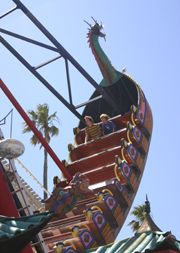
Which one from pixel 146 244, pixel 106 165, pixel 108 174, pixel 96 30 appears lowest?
pixel 146 244

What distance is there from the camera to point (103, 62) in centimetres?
1570

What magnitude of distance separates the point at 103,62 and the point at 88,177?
189 inches

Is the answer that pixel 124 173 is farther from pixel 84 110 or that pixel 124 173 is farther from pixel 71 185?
pixel 84 110

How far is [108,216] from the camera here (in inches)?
407

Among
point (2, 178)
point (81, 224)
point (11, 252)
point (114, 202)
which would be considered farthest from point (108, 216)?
point (11, 252)

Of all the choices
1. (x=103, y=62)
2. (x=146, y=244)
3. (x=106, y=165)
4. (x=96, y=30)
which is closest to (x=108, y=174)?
(x=106, y=165)

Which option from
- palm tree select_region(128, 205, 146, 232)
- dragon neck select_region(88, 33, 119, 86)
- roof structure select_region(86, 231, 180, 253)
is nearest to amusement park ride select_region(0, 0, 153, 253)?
dragon neck select_region(88, 33, 119, 86)

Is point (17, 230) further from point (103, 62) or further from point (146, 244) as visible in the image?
point (103, 62)

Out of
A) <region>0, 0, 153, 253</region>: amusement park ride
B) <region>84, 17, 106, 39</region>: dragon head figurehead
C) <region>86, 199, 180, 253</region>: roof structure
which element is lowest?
<region>86, 199, 180, 253</region>: roof structure

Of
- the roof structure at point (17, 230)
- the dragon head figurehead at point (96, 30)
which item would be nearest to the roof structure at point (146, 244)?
the roof structure at point (17, 230)

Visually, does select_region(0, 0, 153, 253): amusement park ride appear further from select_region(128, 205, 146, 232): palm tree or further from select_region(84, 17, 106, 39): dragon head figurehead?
select_region(128, 205, 146, 232): palm tree

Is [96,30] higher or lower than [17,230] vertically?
higher

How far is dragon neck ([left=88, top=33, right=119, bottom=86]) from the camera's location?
51.0 ft

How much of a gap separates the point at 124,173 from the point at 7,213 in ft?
14.4
